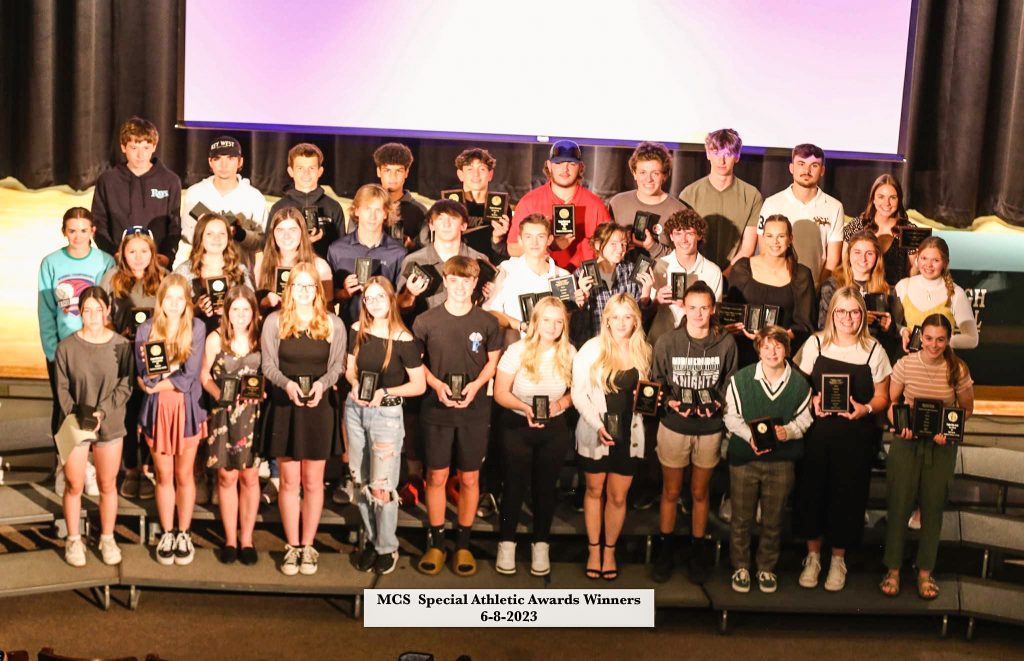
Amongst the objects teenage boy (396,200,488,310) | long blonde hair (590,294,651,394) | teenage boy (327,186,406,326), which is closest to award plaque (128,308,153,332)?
teenage boy (327,186,406,326)

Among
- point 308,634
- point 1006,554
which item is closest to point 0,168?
point 308,634

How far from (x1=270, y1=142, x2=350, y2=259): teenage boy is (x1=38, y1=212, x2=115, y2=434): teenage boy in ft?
3.03

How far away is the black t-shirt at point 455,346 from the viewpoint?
513cm

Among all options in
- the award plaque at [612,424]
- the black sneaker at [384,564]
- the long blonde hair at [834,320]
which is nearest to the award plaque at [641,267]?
the award plaque at [612,424]

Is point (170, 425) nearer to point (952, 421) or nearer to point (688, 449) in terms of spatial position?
point (688, 449)

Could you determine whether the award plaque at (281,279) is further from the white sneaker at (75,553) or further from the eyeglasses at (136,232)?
the white sneaker at (75,553)

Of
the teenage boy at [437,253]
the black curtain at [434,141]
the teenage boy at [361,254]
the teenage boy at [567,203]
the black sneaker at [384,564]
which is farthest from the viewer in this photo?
the black curtain at [434,141]

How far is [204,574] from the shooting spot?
5172mm

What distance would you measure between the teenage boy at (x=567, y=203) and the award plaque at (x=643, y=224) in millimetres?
239

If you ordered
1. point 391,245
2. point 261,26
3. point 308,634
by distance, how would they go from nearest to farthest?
point 308,634, point 391,245, point 261,26

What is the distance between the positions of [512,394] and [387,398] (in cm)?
59

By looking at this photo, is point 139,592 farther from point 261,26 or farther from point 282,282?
point 261,26

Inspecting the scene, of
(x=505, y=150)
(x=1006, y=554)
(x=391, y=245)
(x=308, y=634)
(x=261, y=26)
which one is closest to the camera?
(x=308, y=634)
